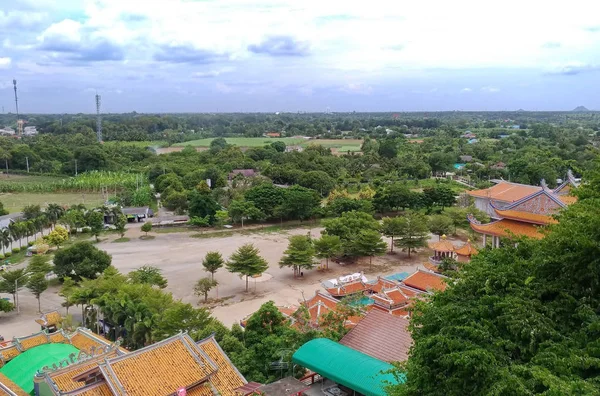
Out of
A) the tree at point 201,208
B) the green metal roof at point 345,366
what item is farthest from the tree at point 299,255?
the green metal roof at point 345,366

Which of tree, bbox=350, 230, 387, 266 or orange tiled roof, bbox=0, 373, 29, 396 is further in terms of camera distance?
tree, bbox=350, 230, 387, 266

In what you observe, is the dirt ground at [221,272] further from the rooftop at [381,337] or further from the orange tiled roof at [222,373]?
the rooftop at [381,337]

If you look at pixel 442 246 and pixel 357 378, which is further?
pixel 442 246

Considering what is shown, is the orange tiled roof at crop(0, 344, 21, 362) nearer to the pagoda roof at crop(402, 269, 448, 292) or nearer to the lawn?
the pagoda roof at crop(402, 269, 448, 292)

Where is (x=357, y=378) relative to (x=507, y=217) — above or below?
below

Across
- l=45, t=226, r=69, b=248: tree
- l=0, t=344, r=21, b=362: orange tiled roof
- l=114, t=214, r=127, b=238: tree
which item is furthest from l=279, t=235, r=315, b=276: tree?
l=45, t=226, r=69, b=248: tree

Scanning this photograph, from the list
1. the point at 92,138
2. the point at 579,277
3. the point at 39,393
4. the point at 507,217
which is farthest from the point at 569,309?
the point at 92,138

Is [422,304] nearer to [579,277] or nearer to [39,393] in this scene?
[579,277]
